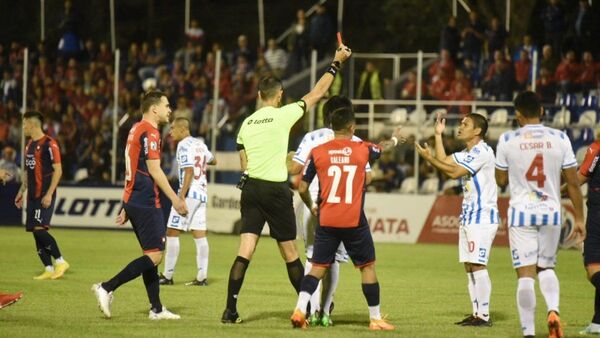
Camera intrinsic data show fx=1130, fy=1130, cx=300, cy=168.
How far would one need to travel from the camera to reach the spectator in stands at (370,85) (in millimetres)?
28609

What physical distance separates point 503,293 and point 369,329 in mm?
4833

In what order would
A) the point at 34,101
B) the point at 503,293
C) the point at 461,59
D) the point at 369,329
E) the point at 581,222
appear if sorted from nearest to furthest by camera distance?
the point at 581,222 < the point at 369,329 < the point at 503,293 < the point at 461,59 < the point at 34,101

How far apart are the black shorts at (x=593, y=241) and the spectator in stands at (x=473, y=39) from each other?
1812 centimetres

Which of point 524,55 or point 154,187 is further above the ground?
point 524,55

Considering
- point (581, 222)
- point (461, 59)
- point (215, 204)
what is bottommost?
point (215, 204)

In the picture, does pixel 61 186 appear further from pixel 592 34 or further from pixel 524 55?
pixel 592 34

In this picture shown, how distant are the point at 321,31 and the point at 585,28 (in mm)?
7321

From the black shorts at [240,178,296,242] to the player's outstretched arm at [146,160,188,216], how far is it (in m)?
0.66

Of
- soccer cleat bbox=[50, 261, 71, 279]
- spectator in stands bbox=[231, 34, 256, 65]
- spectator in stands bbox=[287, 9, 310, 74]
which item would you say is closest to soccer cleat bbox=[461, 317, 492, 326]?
soccer cleat bbox=[50, 261, 71, 279]

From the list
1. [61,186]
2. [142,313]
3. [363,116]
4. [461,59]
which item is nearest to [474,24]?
[461,59]

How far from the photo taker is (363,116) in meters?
28.1

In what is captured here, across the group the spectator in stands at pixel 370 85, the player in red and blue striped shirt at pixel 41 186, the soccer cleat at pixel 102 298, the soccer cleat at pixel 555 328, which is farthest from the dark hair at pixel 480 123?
the spectator in stands at pixel 370 85

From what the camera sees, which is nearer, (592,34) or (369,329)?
(369,329)

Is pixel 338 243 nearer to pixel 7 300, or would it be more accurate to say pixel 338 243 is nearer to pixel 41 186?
pixel 7 300
